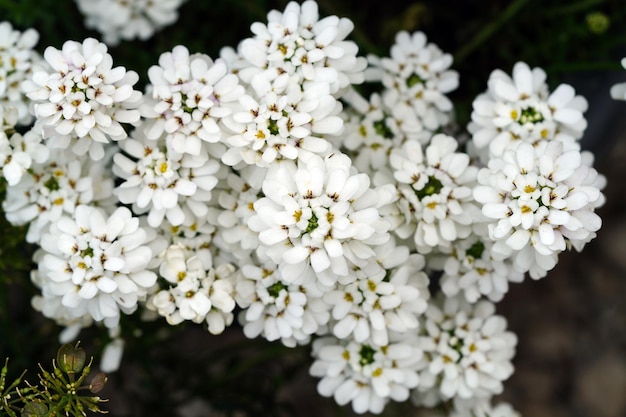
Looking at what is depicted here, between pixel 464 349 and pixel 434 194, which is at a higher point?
pixel 434 194

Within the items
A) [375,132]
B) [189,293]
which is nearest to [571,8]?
[375,132]

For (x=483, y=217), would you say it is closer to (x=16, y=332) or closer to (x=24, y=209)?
(x=24, y=209)

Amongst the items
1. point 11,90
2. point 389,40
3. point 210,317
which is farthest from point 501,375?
point 11,90

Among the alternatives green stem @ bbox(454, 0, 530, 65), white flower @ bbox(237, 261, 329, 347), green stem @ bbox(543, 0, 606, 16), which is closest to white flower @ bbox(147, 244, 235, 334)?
white flower @ bbox(237, 261, 329, 347)

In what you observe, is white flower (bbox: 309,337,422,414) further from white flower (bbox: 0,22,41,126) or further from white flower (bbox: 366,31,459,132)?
white flower (bbox: 0,22,41,126)

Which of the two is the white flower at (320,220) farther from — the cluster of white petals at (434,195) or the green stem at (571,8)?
the green stem at (571,8)

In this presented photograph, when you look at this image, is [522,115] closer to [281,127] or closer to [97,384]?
[281,127]
